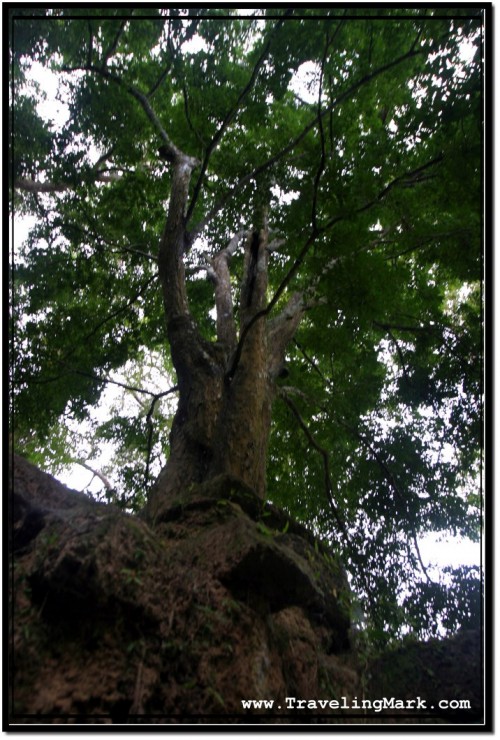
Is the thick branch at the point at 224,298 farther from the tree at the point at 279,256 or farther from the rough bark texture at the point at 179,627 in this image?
the rough bark texture at the point at 179,627

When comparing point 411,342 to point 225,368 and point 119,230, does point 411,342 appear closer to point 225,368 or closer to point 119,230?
point 225,368

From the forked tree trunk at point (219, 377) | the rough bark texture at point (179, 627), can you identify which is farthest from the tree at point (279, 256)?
the rough bark texture at point (179, 627)

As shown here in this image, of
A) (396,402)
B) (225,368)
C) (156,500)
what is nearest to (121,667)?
(156,500)

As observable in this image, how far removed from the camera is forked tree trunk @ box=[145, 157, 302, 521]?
386 cm

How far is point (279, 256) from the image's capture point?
803 centimetres

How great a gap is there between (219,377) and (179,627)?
2717 millimetres

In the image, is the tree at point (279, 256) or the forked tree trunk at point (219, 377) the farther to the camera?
the tree at point (279, 256)

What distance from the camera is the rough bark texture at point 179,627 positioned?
1.87 meters

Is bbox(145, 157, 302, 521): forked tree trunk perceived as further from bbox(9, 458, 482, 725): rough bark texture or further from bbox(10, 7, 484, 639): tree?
bbox(9, 458, 482, 725): rough bark texture

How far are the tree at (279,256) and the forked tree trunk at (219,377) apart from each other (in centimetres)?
2

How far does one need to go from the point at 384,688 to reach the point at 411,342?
19.7 ft

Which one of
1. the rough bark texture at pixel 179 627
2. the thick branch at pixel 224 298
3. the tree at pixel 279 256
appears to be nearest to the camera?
the rough bark texture at pixel 179 627

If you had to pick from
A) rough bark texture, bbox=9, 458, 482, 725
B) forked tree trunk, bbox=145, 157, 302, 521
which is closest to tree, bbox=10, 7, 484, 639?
forked tree trunk, bbox=145, 157, 302, 521

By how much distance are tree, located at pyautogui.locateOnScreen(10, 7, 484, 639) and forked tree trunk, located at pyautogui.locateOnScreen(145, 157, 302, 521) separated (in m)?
0.02
